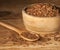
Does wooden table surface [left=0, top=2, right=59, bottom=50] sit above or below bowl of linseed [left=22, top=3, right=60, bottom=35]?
below

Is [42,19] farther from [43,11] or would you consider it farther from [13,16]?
[13,16]

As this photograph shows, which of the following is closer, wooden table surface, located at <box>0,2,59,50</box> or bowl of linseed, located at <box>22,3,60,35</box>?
bowl of linseed, located at <box>22,3,60,35</box>

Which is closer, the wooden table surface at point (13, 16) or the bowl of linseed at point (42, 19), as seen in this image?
the bowl of linseed at point (42, 19)

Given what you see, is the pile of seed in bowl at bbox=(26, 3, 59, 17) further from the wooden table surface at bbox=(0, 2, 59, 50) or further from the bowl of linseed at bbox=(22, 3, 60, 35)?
the wooden table surface at bbox=(0, 2, 59, 50)

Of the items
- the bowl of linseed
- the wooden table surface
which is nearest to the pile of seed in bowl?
the bowl of linseed

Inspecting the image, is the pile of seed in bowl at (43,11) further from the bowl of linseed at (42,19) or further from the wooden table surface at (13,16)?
the wooden table surface at (13,16)

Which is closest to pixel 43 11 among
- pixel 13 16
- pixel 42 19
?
pixel 42 19

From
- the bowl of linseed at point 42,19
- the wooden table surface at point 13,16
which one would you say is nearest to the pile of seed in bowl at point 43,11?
the bowl of linseed at point 42,19

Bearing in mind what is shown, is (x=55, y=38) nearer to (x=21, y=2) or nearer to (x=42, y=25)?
(x=42, y=25)

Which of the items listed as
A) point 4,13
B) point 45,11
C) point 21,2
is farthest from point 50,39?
point 21,2
